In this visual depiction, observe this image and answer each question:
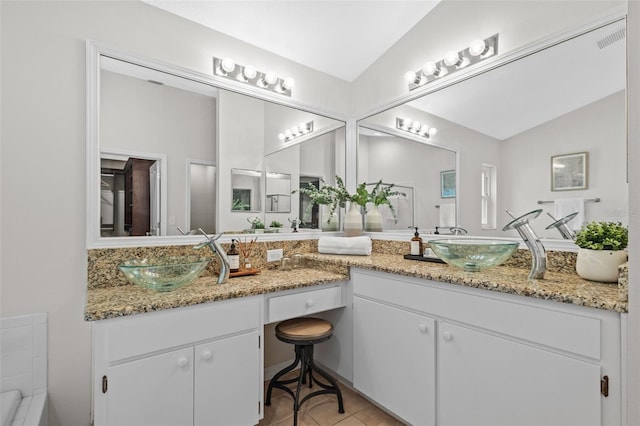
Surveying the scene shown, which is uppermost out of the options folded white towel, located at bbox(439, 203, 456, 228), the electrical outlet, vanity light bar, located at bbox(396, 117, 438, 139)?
vanity light bar, located at bbox(396, 117, 438, 139)

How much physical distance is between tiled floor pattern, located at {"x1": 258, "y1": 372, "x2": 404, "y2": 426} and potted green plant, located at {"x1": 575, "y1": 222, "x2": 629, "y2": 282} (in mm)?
1259

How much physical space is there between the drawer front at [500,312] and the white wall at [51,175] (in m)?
1.62

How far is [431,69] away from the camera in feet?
6.91

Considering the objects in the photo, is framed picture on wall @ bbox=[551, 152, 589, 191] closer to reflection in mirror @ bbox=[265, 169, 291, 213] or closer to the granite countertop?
the granite countertop

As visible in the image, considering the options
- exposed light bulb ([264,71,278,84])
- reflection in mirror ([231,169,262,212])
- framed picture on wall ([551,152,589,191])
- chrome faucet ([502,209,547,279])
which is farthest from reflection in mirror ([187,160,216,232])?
framed picture on wall ([551,152,589,191])

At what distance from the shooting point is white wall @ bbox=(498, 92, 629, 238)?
1375mm

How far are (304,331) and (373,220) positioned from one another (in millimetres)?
1177

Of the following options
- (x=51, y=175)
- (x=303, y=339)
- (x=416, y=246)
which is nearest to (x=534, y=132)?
(x=416, y=246)

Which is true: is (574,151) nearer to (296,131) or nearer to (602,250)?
(602,250)

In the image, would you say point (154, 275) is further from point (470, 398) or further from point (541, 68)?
point (541, 68)

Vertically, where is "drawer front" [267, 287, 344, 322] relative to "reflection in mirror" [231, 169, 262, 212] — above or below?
below

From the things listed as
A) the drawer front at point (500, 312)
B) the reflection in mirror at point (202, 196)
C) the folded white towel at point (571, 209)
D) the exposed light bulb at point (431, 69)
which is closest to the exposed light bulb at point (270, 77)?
the reflection in mirror at point (202, 196)

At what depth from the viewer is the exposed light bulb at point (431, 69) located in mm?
2096

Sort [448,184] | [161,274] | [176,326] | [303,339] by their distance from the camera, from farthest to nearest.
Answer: [448,184]
[303,339]
[161,274]
[176,326]
